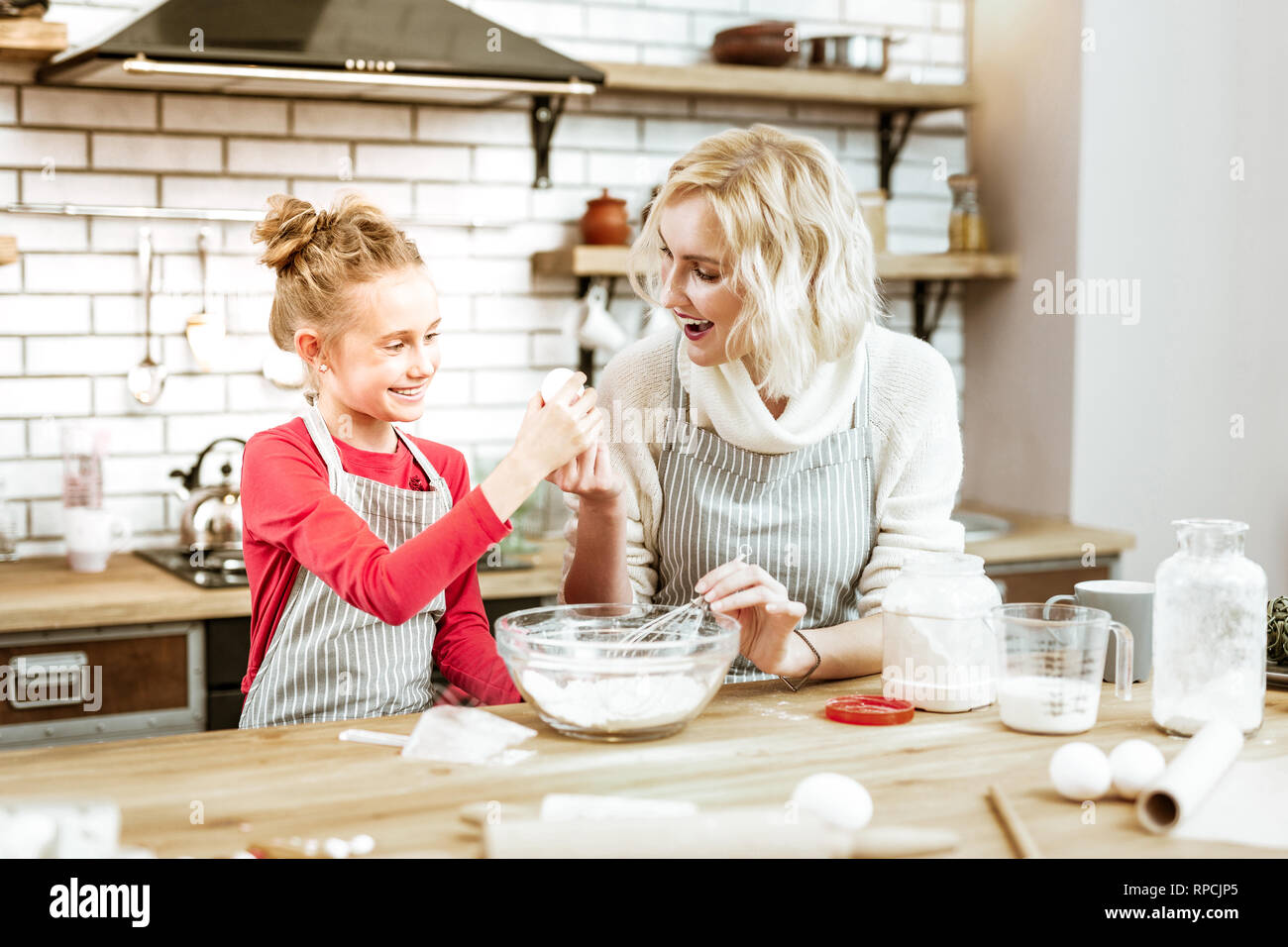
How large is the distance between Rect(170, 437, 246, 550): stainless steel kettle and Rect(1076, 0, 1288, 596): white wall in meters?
2.25

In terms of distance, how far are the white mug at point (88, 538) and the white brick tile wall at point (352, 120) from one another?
1.07 meters

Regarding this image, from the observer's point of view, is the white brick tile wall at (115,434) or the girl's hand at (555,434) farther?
the white brick tile wall at (115,434)

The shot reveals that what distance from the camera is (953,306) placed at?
406 centimetres

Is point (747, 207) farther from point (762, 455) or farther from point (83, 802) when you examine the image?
point (83, 802)

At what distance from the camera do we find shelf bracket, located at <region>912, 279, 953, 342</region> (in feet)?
13.0

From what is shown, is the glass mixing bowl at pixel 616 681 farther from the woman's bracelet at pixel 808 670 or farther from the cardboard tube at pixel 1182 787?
the cardboard tube at pixel 1182 787

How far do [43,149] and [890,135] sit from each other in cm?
231

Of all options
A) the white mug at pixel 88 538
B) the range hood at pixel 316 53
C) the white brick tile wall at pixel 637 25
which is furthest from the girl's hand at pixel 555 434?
the white brick tile wall at pixel 637 25

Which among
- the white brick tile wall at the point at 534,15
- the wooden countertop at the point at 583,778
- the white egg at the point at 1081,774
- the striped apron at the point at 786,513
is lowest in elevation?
the wooden countertop at the point at 583,778

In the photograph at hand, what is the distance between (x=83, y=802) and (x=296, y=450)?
67 centimetres

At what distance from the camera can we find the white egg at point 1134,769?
123 centimetres

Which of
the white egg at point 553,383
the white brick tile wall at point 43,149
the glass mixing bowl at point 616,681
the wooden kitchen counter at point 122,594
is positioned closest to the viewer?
the glass mixing bowl at point 616,681

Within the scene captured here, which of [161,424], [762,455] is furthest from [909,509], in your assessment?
[161,424]

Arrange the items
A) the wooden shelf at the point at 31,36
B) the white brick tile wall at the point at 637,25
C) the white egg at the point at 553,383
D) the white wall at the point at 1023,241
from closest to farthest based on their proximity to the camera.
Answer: the white egg at the point at 553,383
the wooden shelf at the point at 31,36
the white brick tile wall at the point at 637,25
the white wall at the point at 1023,241
